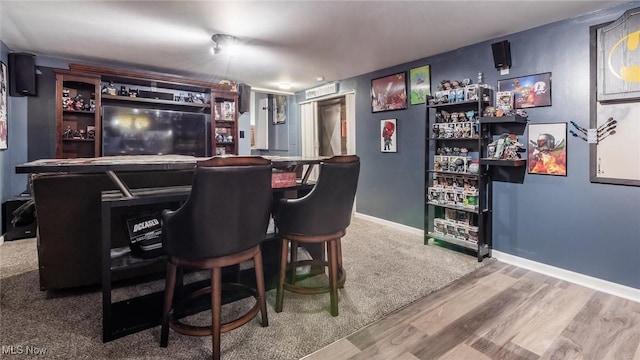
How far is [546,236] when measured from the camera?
2.83m

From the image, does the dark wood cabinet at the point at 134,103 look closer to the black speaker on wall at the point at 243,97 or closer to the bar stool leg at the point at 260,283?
the black speaker on wall at the point at 243,97

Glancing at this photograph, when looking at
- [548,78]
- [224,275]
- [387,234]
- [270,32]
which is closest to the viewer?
[224,275]

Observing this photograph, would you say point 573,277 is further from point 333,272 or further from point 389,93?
point 389,93

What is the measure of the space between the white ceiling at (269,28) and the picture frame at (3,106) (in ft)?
1.13

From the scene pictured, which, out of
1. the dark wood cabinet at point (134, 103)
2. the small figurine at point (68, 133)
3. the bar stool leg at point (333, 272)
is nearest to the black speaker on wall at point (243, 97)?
the dark wood cabinet at point (134, 103)

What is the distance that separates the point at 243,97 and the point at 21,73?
276 centimetres

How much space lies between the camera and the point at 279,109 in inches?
251

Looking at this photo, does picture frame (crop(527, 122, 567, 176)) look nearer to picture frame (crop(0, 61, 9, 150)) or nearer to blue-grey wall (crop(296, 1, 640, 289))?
blue-grey wall (crop(296, 1, 640, 289))

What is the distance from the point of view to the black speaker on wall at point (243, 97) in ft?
17.1

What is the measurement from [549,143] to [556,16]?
106 cm

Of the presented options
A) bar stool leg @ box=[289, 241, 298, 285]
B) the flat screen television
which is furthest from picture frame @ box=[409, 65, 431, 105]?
the flat screen television

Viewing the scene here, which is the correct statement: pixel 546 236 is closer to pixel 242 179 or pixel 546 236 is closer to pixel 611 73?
pixel 611 73

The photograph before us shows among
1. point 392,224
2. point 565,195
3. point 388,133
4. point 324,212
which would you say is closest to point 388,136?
point 388,133

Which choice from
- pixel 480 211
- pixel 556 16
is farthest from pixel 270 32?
pixel 480 211
